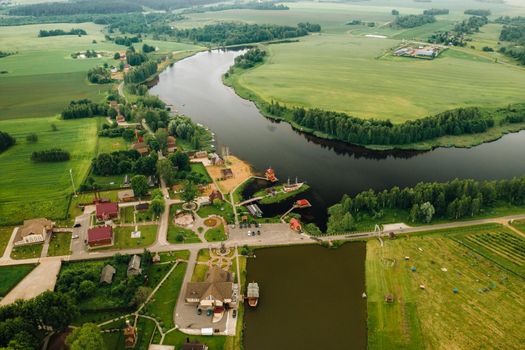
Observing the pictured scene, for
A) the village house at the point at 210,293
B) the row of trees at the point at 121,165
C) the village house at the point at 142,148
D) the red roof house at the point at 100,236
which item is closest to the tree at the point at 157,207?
the red roof house at the point at 100,236

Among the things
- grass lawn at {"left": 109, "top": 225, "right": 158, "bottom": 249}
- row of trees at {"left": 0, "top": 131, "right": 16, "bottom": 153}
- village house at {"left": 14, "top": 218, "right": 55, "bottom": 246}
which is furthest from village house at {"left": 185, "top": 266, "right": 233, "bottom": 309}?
row of trees at {"left": 0, "top": 131, "right": 16, "bottom": 153}

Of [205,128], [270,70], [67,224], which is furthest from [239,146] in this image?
[270,70]

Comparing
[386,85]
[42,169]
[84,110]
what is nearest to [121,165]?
[42,169]

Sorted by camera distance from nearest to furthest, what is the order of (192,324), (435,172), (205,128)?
(192,324) < (435,172) < (205,128)

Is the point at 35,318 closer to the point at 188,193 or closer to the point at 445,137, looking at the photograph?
the point at 188,193

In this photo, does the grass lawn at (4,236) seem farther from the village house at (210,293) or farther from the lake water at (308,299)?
the lake water at (308,299)

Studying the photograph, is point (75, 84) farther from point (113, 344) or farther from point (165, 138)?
point (113, 344)
